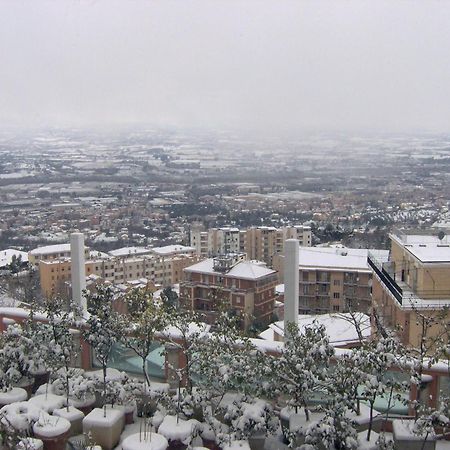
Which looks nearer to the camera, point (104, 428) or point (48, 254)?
point (104, 428)

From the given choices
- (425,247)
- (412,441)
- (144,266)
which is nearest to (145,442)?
(412,441)

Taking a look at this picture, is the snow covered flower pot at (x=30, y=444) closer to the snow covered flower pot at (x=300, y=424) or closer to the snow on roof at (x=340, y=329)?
the snow covered flower pot at (x=300, y=424)

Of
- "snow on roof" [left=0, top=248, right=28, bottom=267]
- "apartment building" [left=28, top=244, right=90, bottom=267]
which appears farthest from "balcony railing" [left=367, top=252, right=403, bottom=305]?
"snow on roof" [left=0, top=248, right=28, bottom=267]

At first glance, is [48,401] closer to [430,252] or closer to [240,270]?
[430,252]

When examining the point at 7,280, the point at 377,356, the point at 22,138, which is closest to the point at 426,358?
the point at 377,356

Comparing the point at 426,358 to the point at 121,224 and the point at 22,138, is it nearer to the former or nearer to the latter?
the point at 121,224

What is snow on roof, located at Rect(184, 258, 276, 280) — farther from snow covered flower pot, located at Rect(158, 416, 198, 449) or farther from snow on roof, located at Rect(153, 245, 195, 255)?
snow covered flower pot, located at Rect(158, 416, 198, 449)
